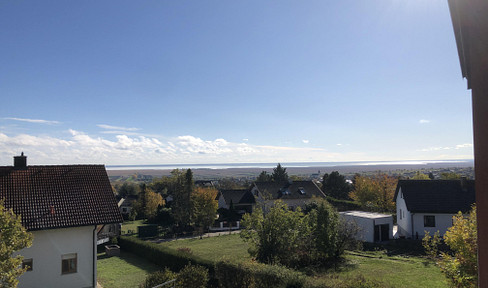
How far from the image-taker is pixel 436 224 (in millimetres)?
28484

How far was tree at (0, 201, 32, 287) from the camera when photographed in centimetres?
1113

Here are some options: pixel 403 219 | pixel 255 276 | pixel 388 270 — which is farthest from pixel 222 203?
pixel 255 276

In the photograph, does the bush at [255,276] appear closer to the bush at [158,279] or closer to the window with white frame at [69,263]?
the bush at [158,279]

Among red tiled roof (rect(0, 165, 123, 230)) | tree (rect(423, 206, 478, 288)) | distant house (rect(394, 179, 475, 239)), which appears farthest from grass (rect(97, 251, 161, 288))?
distant house (rect(394, 179, 475, 239))

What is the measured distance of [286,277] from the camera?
12.0m

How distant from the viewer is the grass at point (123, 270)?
60.3 ft

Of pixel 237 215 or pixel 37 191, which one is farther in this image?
pixel 237 215

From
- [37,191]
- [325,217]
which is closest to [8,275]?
[37,191]

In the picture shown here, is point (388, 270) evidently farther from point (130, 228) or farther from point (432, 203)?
point (130, 228)

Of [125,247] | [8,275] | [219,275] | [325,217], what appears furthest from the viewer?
[125,247]

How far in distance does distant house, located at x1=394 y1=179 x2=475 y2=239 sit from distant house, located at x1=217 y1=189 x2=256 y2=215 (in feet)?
93.3

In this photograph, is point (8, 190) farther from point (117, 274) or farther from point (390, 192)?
point (390, 192)

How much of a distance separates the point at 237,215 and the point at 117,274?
103 ft

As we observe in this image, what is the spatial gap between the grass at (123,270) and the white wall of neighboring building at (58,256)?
1932 mm
